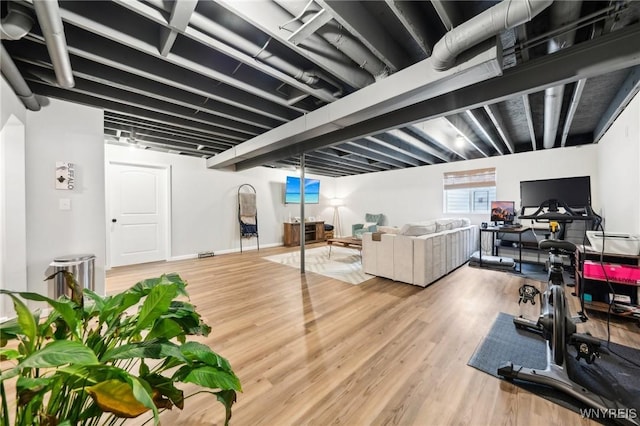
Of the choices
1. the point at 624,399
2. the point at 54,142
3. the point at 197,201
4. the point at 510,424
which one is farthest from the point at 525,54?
the point at 197,201

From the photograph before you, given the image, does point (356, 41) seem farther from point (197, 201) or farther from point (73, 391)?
point (197, 201)

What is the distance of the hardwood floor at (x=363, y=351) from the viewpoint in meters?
1.41

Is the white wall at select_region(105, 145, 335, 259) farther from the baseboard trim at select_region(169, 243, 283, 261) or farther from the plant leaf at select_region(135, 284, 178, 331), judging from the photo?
the plant leaf at select_region(135, 284, 178, 331)

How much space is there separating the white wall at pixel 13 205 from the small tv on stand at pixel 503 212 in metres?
6.97

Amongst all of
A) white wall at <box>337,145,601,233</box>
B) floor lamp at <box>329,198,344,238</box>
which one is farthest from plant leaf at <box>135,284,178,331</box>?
floor lamp at <box>329,198,344,238</box>

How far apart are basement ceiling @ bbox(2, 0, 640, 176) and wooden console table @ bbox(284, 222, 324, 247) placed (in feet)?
12.7

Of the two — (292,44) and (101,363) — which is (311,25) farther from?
(101,363)

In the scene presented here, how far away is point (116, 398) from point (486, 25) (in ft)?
7.60

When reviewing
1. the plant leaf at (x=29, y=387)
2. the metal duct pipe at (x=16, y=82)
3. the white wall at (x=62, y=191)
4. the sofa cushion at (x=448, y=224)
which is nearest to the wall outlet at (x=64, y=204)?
the white wall at (x=62, y=191)

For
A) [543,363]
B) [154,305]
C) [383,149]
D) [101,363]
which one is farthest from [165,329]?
[383,149]

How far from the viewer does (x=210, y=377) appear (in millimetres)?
677

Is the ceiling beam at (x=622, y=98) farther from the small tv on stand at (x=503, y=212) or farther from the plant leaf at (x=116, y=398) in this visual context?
the plant leaf at (x=116, y=398)

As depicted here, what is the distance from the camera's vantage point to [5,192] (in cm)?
237

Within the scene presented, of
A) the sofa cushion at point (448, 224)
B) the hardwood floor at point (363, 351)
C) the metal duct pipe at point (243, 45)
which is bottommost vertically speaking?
the hardwood floor at point (363, 351)
